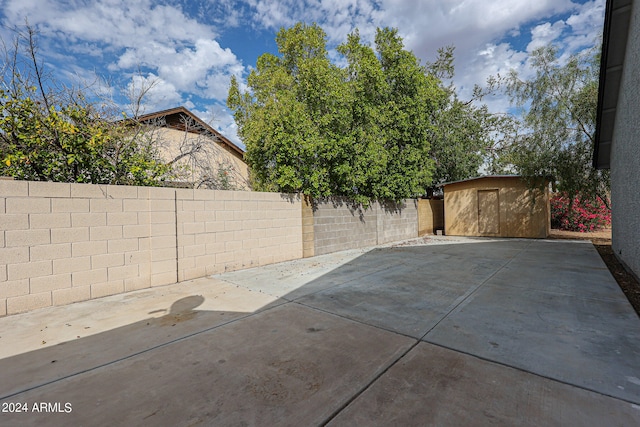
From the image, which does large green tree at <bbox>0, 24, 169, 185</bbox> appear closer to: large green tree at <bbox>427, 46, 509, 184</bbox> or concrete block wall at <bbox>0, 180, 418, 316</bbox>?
concrete block wall at <bbox>0, 180, 418, 316</bbox>

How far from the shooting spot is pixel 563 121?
9.91m

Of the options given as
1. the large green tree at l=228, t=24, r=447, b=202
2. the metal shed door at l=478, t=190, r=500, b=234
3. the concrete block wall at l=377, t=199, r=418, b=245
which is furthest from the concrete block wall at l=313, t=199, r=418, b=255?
the metal shed door at l=478, t=190, r=500, b=234

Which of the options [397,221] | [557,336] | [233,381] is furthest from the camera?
[397,221]

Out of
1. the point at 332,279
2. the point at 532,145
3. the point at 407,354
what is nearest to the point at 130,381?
the point at 407,354

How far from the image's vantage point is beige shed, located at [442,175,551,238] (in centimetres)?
1138

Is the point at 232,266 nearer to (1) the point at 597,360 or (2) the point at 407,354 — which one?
(2) the point at 407,354

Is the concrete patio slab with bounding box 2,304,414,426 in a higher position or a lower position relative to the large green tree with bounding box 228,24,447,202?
lower

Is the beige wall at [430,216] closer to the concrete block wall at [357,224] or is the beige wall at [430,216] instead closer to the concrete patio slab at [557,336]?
the concrete block wall at [357,224]

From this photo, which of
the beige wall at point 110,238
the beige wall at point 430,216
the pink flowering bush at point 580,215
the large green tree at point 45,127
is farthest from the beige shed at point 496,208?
the large green tree at point 45,127

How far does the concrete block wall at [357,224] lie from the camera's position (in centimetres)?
842

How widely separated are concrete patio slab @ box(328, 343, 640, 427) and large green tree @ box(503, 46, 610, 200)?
10934 millimetres

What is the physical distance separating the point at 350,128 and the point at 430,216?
295 inches

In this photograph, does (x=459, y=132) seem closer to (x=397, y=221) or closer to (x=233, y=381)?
(x=397, y=221)

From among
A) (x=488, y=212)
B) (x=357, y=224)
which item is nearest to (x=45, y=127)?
(x=357, y=224)
